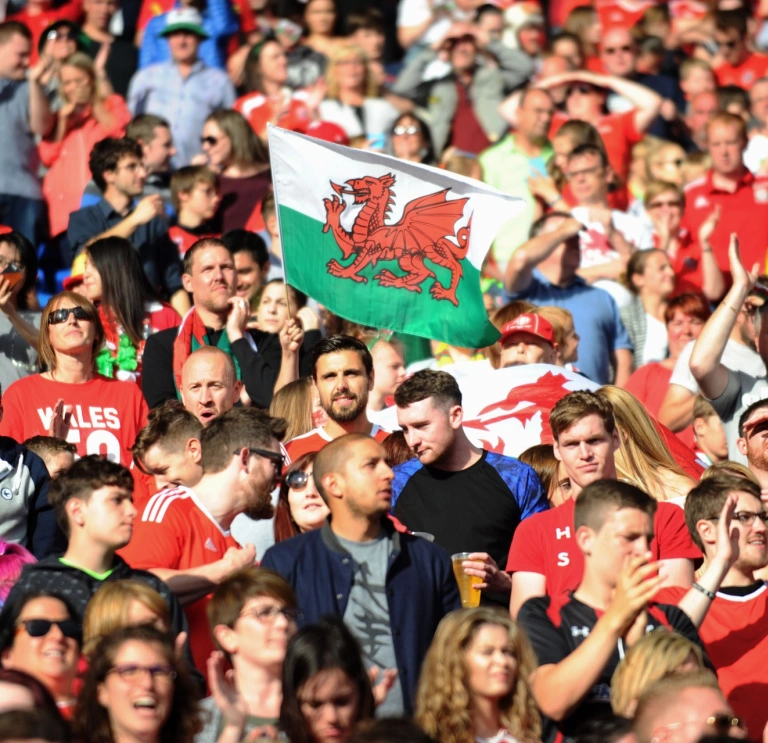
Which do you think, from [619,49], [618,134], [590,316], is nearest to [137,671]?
[590,316]

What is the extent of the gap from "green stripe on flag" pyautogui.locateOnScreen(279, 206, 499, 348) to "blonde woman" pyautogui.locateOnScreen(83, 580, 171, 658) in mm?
3383

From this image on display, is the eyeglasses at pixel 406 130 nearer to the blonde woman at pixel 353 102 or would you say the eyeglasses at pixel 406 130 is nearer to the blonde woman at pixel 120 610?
the blonde woman at pixel 353 102

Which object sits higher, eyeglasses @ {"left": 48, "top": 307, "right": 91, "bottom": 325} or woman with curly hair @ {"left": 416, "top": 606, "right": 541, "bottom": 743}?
woman with curly hair @ {"left": 416, "top": 606, "right": 541, "bottom": 743}

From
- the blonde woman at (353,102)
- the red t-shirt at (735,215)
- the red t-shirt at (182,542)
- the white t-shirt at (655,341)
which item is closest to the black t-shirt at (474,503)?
the red t-shirt at (182,542)

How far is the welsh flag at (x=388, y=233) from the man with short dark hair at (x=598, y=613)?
2.99 metres

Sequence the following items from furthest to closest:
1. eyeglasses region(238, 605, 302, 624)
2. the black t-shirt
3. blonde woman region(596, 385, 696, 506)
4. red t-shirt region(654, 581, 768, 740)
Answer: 1. blonde woman region(596, 385, 696, 506)
2. the black t-shirt
3. red t-shirt region(654, 581, 768, 740)
4. eyeglasses region(238, 605, 302, 624)

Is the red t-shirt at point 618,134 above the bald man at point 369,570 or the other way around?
the other way around

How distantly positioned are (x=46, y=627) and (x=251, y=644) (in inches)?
27.1

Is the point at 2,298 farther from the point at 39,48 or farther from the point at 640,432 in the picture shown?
the point at 39,48

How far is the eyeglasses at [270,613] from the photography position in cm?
570

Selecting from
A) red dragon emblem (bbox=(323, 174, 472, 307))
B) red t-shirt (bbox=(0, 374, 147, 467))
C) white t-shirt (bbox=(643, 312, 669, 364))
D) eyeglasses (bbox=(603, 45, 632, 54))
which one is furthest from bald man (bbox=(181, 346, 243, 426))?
eyeglasses (bbox=(603, 45, 632, 54))

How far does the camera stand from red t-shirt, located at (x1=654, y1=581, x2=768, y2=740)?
6.61 meters

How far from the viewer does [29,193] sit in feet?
40.5

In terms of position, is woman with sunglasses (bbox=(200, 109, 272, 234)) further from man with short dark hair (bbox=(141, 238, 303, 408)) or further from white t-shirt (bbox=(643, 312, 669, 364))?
white t-shirt (bbox=(643, 312, 669, 364))
